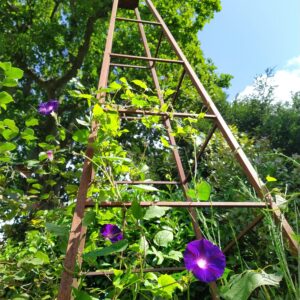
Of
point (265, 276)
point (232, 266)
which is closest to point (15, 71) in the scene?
point (265, 276)

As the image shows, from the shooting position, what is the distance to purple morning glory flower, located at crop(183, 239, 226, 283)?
0.78 m

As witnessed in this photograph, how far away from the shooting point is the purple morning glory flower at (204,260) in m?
0.78

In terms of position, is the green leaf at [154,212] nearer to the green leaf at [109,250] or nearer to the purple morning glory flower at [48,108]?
the green leaf at [109,250]

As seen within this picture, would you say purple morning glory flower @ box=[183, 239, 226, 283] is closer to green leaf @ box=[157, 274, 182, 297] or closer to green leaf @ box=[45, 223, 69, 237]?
green leaf @ box=[157, 274, 182, 297]

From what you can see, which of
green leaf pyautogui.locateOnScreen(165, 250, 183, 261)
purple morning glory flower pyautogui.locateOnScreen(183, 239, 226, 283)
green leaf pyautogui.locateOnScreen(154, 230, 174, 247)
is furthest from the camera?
green leaf pyautogui.locateOnScreen(165, 250, 183, 261)

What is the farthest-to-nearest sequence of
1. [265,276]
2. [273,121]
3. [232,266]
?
[273,121], [232,266], [265,276]

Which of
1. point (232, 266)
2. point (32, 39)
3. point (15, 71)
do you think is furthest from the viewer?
point (32, 39)

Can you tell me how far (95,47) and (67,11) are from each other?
102cm

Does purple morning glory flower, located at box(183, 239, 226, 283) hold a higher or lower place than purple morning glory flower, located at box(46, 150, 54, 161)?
lower

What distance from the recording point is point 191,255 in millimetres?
799

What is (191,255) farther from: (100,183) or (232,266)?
(232,266)

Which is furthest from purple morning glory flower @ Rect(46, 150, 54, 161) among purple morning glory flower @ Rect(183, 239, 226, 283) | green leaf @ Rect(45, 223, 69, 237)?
purple morning glory flower @ Rect(183, 239, 226, 283)

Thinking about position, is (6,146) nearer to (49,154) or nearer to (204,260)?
(49,154)

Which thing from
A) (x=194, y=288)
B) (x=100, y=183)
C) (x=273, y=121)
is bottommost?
(x=194, y=288)
